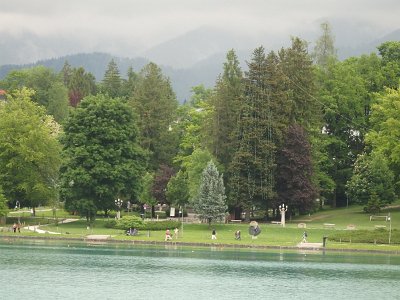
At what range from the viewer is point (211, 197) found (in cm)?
9506

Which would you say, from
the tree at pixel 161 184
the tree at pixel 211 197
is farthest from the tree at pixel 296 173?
the tree at pixel 161 184

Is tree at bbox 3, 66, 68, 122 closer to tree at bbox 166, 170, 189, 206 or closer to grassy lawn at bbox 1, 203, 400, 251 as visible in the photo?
grassy lawn at bbox 1, 203, 400, 251

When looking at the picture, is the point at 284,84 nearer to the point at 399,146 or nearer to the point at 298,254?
the point at 399,146

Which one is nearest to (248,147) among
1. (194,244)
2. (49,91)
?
(194,244)

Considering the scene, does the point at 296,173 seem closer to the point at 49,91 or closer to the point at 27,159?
the point at 27,159

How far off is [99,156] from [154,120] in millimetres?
23783

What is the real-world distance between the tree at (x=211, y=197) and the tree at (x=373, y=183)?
16.6m

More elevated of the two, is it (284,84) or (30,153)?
(284,84)

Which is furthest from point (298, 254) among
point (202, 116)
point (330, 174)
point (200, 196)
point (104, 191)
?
point (202, 116)

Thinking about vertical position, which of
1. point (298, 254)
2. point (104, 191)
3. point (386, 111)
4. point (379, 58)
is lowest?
point (298, 254)

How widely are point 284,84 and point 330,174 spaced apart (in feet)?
49.5

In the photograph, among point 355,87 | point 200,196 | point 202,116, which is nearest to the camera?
point 200,196

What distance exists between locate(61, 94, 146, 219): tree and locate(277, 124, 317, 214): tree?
16.8 m

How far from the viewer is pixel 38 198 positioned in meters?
100
